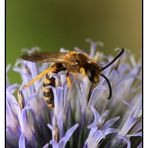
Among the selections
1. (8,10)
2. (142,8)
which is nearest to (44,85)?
(8,10)

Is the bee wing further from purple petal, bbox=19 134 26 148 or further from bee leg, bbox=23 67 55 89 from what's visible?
purple petal, bbox=19 134 26 148

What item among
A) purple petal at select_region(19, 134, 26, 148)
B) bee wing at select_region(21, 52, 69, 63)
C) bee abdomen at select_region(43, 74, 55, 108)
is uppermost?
bee wing at select_region(21, 52, 69, 63)

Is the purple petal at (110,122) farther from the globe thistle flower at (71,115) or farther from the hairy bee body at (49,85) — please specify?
the hairy bee body at (49,85)

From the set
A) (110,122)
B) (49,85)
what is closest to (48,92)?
(49,85)

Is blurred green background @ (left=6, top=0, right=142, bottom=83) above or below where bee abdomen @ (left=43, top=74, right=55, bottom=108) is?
above

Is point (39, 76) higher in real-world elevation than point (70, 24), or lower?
lower

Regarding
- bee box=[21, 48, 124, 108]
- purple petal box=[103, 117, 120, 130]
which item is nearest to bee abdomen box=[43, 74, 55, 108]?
bee box=[21, 48, 124, 108]

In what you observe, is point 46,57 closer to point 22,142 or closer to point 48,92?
point 48,92
